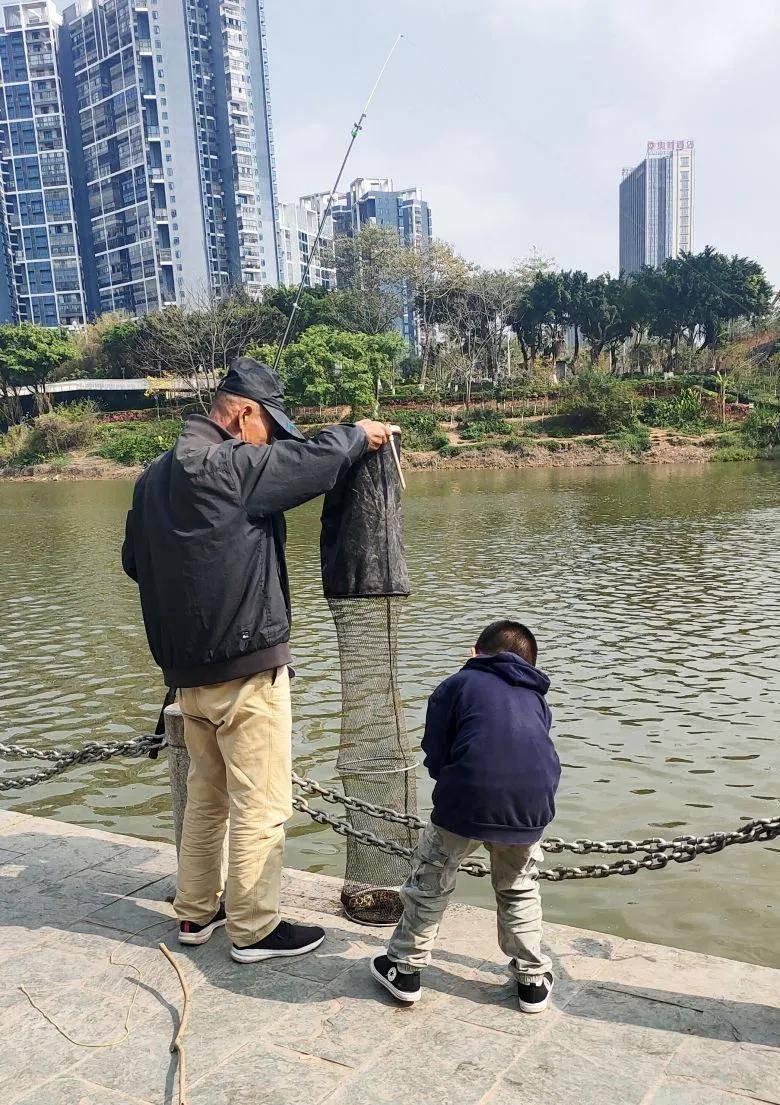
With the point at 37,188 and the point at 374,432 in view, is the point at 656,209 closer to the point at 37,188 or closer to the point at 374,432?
the point at 37,188

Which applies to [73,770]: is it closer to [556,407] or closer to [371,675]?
[371,675]

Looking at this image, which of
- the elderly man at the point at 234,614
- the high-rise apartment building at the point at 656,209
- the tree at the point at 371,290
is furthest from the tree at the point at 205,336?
the elderly man at the point at 234,614

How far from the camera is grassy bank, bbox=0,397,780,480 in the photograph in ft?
139

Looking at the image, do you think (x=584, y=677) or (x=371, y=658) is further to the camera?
(x=584, y=677)

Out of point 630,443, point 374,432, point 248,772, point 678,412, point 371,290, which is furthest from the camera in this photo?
point 371,290

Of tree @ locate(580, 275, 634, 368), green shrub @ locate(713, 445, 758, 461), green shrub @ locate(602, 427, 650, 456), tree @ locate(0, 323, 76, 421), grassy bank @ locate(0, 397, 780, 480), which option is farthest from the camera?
tree @ locate(0, 323, 76, 421)

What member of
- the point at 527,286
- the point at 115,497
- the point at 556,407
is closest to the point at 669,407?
the point at 556,407

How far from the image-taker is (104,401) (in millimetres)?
70062

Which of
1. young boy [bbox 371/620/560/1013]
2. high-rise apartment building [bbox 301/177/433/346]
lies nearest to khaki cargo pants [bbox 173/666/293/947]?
young boy [bbox 371/620/560/1013]

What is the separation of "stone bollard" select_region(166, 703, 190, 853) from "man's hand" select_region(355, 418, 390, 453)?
4.32 ft

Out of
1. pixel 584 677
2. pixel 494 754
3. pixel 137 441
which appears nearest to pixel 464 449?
pixel 137 441

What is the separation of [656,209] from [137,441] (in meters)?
47.8

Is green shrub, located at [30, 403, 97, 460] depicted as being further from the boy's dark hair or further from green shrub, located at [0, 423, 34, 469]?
the boy's dark hair

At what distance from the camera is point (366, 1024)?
2.82 meters
